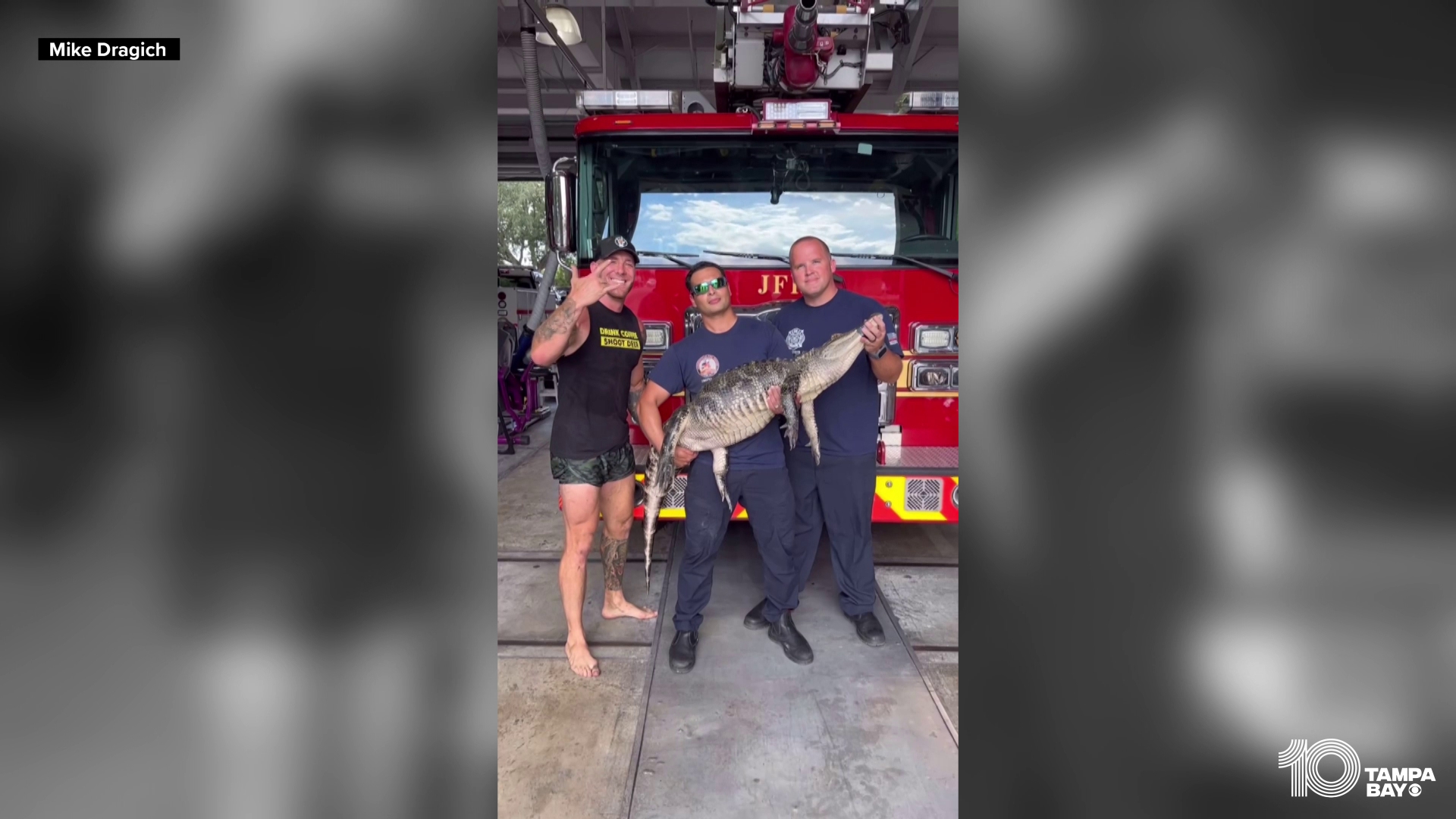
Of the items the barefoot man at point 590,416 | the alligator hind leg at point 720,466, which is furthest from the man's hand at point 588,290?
the alligator hind leg at point 720,466

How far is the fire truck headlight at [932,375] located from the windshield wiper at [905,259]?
483mm

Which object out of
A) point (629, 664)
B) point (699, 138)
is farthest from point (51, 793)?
point (699, 138)

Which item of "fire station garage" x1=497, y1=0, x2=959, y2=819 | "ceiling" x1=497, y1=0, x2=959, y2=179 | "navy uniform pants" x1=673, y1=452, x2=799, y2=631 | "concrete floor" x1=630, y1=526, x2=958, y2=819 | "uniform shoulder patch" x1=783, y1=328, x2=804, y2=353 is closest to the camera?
"concrete floor" x1=630, y1=526, x2=958, y2=819

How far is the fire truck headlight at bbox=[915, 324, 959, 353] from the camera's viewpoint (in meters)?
4.13

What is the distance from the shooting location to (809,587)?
4391 millimetres

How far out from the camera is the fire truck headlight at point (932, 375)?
417cm

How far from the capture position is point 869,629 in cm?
366

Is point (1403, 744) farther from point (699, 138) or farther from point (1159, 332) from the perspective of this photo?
point (699, 138)

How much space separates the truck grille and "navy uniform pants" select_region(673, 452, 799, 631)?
70 cm

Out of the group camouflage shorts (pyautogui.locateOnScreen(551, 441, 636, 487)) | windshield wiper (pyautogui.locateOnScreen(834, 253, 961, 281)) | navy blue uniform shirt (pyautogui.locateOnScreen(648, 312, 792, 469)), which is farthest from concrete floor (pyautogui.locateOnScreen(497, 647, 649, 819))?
windshield wiper (pyautogui.locateOnScreen(834, 253, 961, 281))

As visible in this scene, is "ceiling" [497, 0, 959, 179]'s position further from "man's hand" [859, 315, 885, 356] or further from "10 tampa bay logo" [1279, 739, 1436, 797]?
"10 tampa bay logo" [1279, 739, 1436, 797]

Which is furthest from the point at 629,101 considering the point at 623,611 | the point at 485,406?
the point at 485,406

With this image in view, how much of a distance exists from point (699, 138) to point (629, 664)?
2739 mm

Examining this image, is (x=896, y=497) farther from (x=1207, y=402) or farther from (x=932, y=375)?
(x=1207, y=402)
